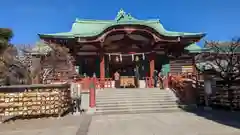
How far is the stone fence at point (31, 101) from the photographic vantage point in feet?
40.4

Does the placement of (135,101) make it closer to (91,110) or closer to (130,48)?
(91,110)

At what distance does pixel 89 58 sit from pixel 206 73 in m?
10.6

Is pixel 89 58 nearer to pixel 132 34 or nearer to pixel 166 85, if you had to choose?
pixel 132 34

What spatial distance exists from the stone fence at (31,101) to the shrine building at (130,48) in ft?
23.7

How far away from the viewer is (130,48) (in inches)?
845

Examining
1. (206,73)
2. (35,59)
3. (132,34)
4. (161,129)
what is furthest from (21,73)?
(161,129)

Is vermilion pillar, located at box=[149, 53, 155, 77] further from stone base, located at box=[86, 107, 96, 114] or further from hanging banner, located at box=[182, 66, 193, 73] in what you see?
stone base, located at box=[86, 107, 96, 114]

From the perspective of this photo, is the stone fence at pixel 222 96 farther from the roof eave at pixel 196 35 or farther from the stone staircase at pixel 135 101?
the roof eave at pixel 196 35

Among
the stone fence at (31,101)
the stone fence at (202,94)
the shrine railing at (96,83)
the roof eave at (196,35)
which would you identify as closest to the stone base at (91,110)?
the stone fence at (31,101)

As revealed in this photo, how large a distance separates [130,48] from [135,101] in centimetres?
757

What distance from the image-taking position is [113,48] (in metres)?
21.4

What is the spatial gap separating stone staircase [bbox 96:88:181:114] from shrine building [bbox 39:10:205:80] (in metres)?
4.28

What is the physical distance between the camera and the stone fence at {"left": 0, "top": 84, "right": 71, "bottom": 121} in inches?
485

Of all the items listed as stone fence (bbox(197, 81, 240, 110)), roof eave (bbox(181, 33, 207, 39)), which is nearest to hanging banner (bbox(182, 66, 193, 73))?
roof eave (bbox(181, 33, 207, 39))
